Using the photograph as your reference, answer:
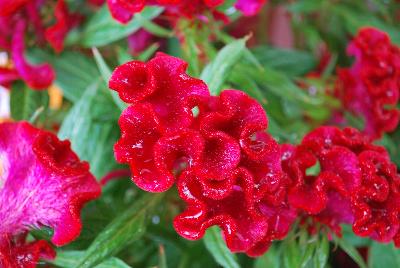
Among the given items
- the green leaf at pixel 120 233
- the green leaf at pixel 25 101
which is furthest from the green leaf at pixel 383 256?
the green leaf at pixel 25 101

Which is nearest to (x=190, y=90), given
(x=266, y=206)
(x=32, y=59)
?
(x=266, y=206)

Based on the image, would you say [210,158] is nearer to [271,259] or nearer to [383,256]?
[271,259]

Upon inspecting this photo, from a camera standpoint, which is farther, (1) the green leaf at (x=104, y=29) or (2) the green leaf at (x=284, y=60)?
(2) the green leaf at (x=284, y=60)

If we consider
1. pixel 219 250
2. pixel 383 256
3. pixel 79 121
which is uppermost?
pixel 79 121

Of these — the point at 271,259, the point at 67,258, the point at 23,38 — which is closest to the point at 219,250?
the point at 271,259

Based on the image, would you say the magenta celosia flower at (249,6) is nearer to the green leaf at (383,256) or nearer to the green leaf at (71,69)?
the green leaf at (71,69)

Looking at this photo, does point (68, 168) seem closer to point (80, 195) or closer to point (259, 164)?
point (80, 195)
